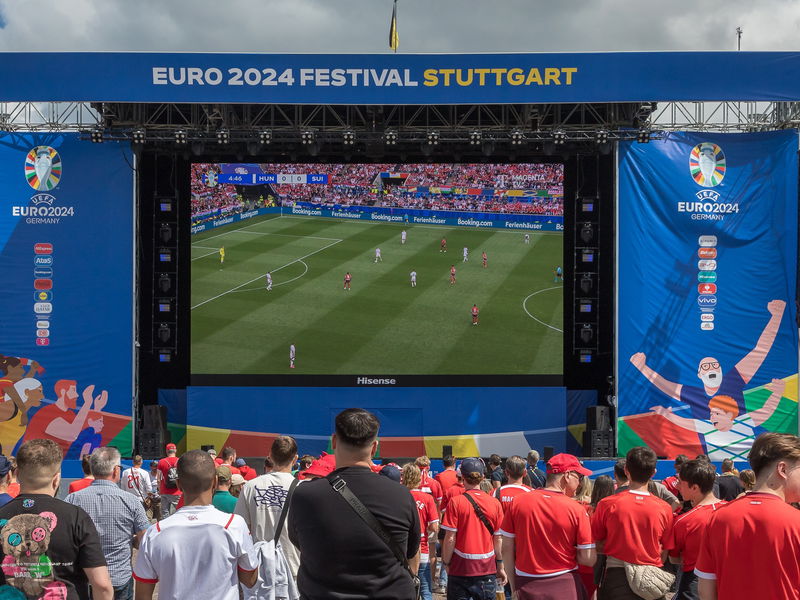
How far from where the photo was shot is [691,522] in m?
5.14

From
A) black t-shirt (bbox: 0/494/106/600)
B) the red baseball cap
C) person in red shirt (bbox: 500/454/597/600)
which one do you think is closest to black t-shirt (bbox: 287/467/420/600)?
black t-shirt (bbox: 0/494/106/600)

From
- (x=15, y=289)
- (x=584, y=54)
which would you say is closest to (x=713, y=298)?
(x=584, y=54)

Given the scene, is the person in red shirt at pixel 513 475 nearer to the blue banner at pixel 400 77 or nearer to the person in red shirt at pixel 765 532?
the person in red shirt at pixel 765 532

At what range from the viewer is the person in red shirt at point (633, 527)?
5234 millimetres

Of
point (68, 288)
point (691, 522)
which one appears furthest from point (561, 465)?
point (68, 288)

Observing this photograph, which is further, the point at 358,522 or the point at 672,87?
the point at 672,87

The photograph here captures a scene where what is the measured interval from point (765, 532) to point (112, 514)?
3.47 meters

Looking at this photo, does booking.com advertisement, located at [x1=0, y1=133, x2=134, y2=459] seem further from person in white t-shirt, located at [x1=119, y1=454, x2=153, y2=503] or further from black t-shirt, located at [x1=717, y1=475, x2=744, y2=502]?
black t-shirt, located at [x1=717, y1=475, x2=744, y2=502]

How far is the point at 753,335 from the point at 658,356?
6.25ft

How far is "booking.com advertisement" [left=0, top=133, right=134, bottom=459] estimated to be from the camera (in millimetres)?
16859

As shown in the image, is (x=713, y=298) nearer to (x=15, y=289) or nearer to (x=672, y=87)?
(x=672, y=87)

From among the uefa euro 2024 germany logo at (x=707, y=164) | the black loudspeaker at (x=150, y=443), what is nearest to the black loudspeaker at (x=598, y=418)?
the uefa euro 2024 germany logo at (x=707, y=164)

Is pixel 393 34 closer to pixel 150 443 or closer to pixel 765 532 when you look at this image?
pixel 150 443

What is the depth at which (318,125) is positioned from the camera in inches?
696
